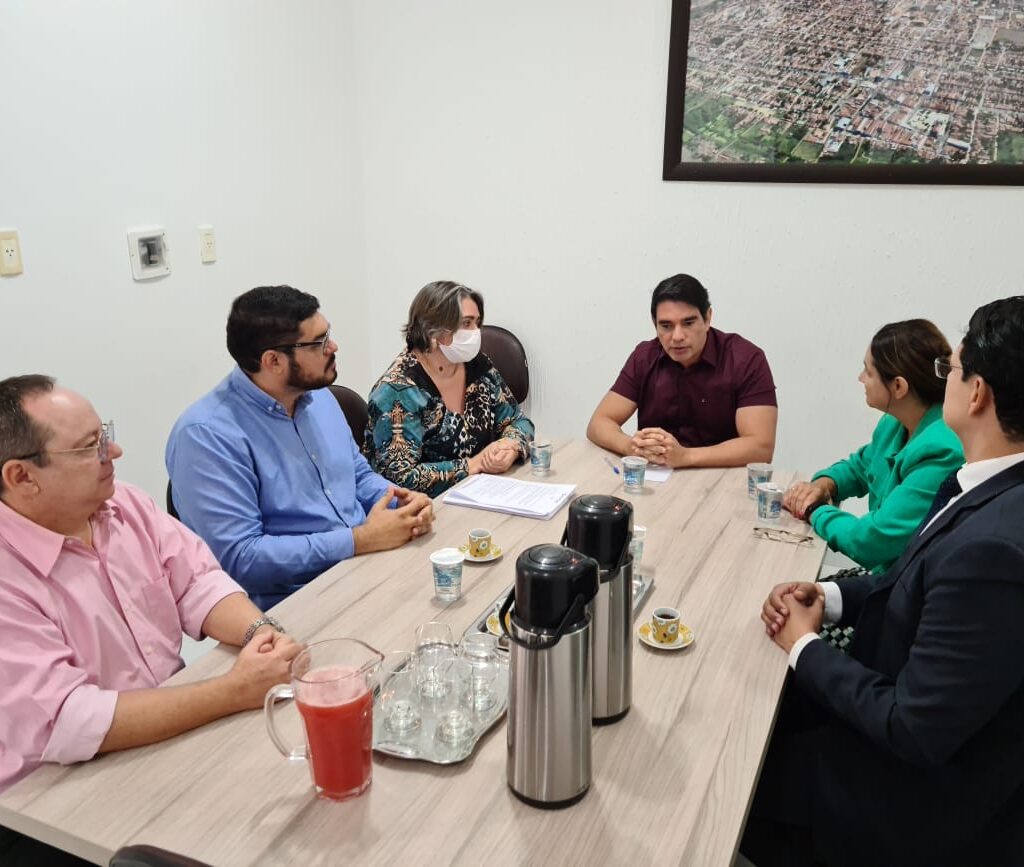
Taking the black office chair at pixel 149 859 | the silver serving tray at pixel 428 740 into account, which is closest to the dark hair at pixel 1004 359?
the silver serving tray at pixel 428 740

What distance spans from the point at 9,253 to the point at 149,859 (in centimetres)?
196

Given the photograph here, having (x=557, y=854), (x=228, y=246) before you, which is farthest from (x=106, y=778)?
(x=228, y=246)

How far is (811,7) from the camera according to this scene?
2697 millimetres

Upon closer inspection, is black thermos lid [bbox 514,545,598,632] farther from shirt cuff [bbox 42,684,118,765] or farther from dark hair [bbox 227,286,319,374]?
dark hair [bbox 227,286,319,374]

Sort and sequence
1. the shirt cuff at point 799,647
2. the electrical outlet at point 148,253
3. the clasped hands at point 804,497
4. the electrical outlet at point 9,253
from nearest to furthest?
the shirt cuff at point 799,647, the clasped hands at point 804,497, the electrical outlet at point 9,253, the electrical outlet at point 148,253

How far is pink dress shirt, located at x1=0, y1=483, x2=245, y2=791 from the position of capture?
3.37ft

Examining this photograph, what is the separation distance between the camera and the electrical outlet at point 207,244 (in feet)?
8.84

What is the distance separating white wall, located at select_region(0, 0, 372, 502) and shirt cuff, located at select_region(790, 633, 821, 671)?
2015 millimetres

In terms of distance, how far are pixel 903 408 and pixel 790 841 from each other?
3.08 ft

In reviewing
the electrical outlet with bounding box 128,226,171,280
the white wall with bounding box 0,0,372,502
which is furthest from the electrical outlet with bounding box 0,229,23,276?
the electrical outlet with bounding box 128,226,171,280

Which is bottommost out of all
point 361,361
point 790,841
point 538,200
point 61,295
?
point 790,841

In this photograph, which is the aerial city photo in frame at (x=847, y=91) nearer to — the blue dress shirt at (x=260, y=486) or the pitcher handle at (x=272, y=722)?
the blue dress shirt at (x=260, y=486)

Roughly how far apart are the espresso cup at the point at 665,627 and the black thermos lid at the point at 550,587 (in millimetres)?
402

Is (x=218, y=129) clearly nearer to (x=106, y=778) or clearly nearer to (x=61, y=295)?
(x=61, y=295)
